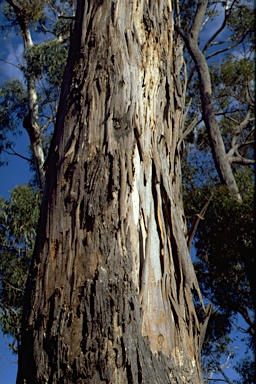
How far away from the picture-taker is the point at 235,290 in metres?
6.55

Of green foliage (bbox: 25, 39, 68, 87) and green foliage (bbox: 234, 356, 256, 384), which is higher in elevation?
green foliage (bbox: 25, 39, 68, 87)

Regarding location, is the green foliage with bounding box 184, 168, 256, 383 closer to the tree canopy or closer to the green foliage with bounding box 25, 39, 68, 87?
the tree canopy

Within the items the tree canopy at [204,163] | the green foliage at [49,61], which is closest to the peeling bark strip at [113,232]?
the tree canopy at [204,163]

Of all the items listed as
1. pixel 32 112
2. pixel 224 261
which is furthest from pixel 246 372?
pixel 32 112

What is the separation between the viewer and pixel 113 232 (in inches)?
57.1

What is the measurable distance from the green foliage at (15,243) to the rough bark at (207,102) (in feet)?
8.96

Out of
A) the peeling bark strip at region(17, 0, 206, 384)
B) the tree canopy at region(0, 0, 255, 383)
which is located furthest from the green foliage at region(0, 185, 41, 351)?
the peeling bark strip at region(17, 0, 206, 384)

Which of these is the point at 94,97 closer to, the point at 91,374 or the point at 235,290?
the point at 91,374

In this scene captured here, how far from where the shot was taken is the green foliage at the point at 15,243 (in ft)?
25.4

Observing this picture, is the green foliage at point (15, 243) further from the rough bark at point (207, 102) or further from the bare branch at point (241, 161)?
the bare branch at point (241, 161)

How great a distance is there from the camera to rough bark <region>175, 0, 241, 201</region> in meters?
7.97

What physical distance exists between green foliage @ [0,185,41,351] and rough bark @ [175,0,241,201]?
2.73 m

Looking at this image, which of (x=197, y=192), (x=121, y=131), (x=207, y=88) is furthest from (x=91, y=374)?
(x=207, y=88)

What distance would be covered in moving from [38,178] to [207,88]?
127 inches
